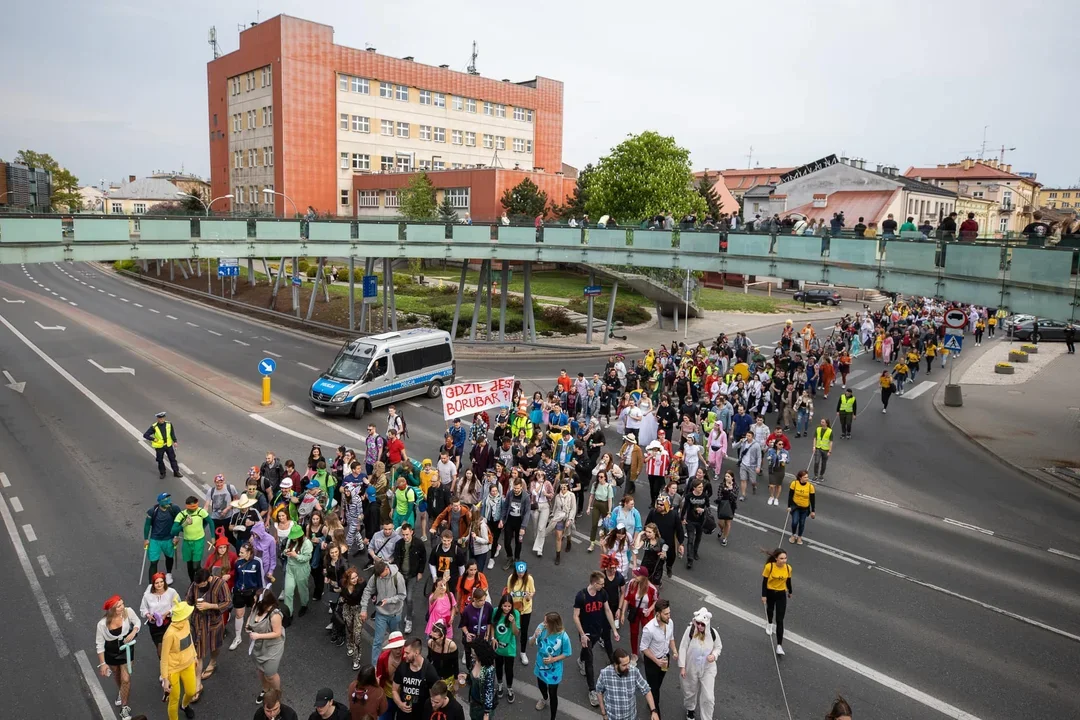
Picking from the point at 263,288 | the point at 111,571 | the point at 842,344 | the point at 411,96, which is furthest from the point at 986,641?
the point at 411,96

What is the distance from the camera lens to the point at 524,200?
62.3 m

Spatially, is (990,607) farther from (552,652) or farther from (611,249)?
(611,249)

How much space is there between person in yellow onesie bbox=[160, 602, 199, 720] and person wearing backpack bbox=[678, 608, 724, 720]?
17.6ft

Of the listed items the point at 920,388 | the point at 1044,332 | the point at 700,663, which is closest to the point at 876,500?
the point at 700,663

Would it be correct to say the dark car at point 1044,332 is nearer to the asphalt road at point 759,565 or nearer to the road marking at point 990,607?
the asphalt road at point 759,565

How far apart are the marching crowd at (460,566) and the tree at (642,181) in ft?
135

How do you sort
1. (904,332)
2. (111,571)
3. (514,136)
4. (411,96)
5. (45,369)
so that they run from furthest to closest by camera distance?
(514,136) < (411,96) < (904,332) < (45,369) < (111,571)

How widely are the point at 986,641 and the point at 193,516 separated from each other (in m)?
11.5

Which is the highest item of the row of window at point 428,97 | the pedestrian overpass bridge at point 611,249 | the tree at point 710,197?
the row of window at point 428,97

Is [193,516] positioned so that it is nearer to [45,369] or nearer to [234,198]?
[45,369]

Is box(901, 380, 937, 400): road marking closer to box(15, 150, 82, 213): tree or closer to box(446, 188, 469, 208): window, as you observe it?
box(446, 188, 469, 208): window

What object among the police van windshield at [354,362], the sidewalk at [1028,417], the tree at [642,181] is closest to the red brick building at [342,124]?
the tree at [642,181]

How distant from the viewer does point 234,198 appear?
74750 mm

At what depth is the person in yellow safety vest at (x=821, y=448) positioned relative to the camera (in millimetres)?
16516
